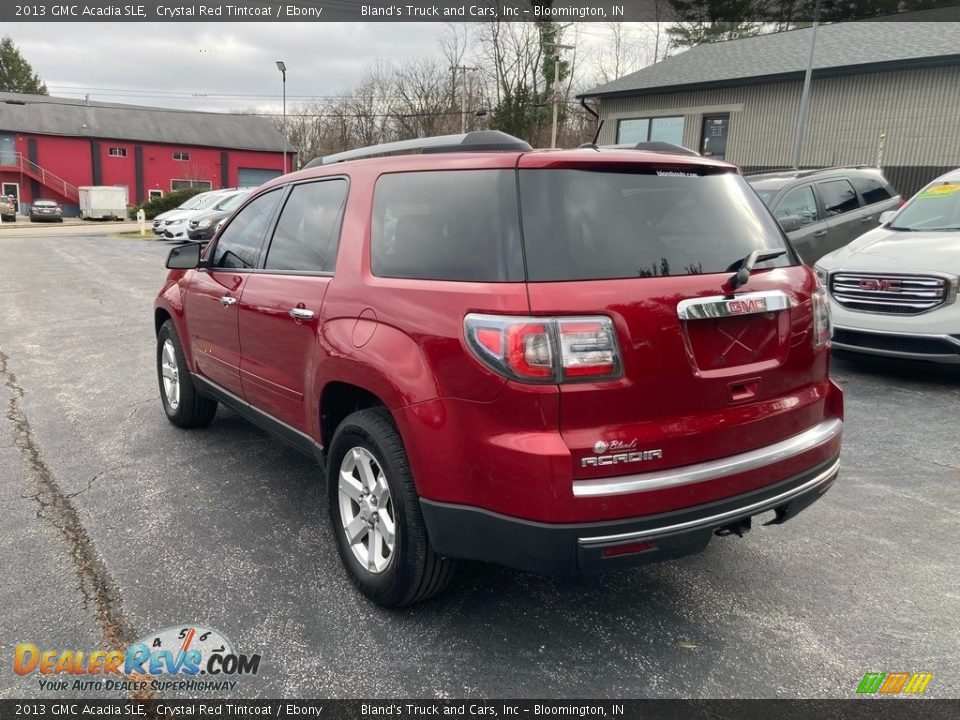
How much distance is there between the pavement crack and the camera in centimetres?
282

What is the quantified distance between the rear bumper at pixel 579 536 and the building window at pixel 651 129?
25.0 m

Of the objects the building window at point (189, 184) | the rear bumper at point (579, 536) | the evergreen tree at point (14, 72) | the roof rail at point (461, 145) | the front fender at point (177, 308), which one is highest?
the evergreen tree at point (14, 72)

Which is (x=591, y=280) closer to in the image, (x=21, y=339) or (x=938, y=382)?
(x=938, y=382)

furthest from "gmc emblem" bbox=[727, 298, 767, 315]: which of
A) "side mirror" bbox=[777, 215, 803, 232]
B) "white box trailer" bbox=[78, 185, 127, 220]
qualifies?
"white box trailer" bbox=[78, 185, 127, 220]

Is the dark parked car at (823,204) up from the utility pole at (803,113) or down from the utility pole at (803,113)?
down

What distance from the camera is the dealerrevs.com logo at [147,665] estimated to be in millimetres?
2531

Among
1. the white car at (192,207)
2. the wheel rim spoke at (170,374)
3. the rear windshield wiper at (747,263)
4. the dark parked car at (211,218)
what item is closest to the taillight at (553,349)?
the rear windshield wiper at (747,263)

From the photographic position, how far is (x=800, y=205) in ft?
30.2

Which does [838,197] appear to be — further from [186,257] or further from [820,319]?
[186,257]

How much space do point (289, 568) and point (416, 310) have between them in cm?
146

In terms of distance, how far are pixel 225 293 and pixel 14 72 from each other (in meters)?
95.0

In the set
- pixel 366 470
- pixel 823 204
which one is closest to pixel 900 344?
pixel 823 204

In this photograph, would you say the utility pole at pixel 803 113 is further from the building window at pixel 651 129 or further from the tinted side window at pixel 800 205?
the tinted side window at pixel 800 205

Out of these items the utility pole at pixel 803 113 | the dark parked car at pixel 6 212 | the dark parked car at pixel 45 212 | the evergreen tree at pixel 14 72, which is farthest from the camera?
the evergreen tree at pixel 14 72
